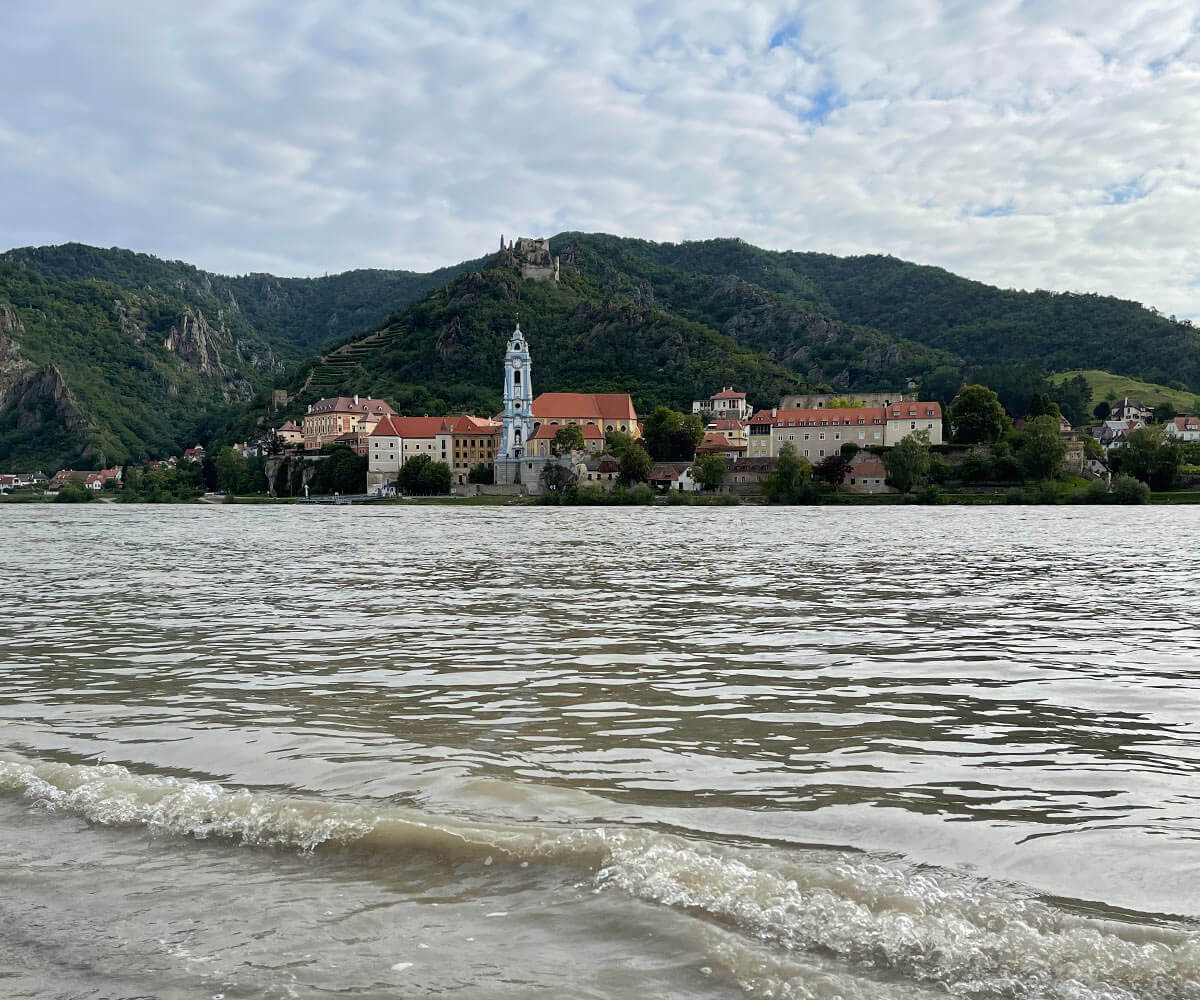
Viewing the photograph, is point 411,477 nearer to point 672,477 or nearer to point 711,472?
point 672,477

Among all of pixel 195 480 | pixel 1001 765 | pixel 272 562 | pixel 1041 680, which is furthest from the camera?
pixel 195 480

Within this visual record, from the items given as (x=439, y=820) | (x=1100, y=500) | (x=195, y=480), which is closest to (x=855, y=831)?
(x=439, y=820)

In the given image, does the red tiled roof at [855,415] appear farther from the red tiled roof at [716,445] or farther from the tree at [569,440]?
the tree at [569,440]

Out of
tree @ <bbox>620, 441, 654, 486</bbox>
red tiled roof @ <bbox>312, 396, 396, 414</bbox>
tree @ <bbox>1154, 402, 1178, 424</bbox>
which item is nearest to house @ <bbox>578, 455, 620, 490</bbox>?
tree @ <bbox>620, 441, 654, 486</bbox>

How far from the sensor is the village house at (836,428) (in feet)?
398

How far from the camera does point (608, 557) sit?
33.6 meters

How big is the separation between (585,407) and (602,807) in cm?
14292

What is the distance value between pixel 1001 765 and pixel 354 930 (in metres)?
5.50

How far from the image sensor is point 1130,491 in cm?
8862

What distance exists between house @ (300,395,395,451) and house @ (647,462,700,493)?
5773cm

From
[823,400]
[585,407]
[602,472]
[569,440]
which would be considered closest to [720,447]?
[602,472]

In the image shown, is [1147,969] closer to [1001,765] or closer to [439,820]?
[1001,765]

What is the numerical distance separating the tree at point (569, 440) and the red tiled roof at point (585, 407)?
52.9 feet

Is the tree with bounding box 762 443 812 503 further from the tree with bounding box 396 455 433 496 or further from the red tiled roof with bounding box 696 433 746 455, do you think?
the tree with bounding box 396 455 433 496
